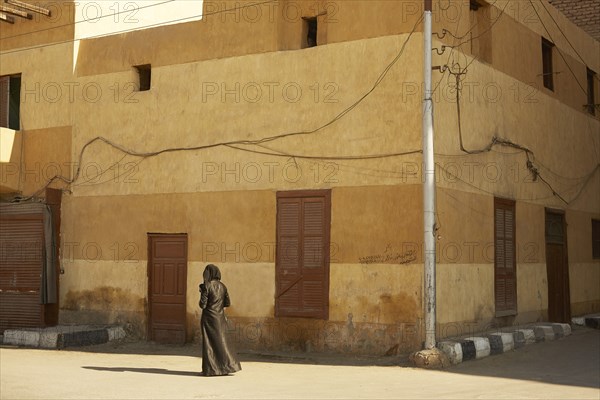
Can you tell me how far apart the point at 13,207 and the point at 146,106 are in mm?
3729

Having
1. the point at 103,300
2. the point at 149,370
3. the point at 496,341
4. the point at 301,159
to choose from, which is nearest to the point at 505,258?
the point at 496,341

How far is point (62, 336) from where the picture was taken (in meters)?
14.4

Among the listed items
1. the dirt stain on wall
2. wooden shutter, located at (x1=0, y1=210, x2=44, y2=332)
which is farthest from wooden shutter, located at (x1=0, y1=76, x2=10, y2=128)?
the dirt stain on wall

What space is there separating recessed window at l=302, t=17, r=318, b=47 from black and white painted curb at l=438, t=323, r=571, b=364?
5668 mm

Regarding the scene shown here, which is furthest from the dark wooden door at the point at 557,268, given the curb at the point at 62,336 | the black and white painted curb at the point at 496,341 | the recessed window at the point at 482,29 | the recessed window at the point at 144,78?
the curb at the point at 62,336

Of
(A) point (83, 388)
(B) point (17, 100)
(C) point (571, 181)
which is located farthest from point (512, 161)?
(B) point (17, 100)

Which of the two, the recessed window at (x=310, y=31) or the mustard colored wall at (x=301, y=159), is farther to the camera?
the recessed window at (x=310, y=31)

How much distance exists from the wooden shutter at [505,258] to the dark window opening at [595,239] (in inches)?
207

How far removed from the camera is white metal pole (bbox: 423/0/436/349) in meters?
12.1

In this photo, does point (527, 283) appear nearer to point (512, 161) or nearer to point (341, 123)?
point (512, 161)

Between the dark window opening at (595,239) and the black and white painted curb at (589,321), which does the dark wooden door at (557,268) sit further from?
the dark window opening at (595,239)

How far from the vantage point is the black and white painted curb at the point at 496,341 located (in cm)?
1212

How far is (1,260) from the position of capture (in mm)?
16688

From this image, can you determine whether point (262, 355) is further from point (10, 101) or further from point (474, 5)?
point (10, 101)
